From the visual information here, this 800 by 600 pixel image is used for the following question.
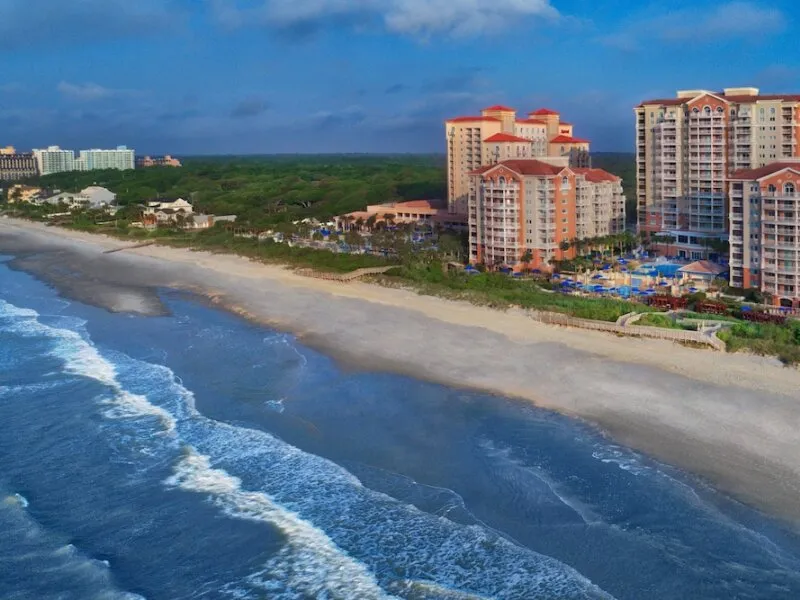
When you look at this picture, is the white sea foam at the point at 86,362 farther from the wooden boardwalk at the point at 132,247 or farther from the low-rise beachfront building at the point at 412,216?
the low-rise beachfront building at the point at 412,216

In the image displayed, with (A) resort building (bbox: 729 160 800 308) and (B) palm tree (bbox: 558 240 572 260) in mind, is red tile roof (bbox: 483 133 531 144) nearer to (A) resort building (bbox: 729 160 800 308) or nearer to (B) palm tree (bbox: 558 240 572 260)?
(B) palm tree (bbox: 558 240 572 260)

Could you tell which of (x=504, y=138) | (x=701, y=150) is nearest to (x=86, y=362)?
(x=504, y=138)

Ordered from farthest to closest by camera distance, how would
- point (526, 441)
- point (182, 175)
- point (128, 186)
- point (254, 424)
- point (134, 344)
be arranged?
point (182, 175) → point (128, 186) → point (134, 344) → point (254, 424) → point (526, 441)

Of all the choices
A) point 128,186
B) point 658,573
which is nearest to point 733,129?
point 658,573

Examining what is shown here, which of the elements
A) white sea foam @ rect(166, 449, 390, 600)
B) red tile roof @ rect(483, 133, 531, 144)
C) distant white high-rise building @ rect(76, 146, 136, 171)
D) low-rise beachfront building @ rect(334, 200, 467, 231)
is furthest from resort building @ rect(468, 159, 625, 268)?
distant white high-rise building @ rect(76, 146, 136, 171)

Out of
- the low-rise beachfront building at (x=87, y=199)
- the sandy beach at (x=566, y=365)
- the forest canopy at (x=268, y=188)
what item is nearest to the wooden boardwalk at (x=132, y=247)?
the forest canopy at (x=268, y=188)

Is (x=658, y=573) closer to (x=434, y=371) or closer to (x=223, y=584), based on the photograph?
(x=223, y=584)

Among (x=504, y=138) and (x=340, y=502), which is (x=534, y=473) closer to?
(x=340, y=502)
